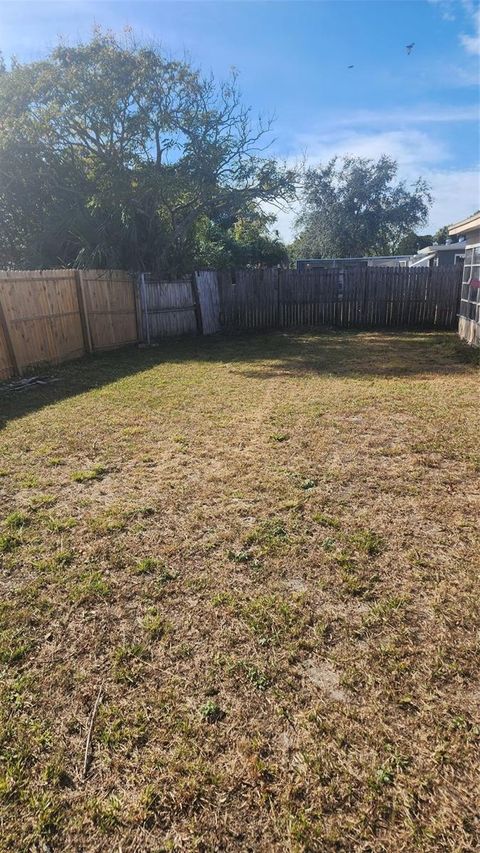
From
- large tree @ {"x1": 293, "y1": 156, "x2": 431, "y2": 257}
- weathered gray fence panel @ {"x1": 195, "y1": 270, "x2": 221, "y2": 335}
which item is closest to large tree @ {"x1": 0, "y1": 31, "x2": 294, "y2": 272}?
weathered gray fence panel @ {"x1": 195, "y1": 270, "x2": 221, "y2": 335}

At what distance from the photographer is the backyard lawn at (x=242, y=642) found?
141 centimetres

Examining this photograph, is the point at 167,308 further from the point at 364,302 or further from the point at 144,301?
the point at 364,302

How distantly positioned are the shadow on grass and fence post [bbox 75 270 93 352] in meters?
0.44

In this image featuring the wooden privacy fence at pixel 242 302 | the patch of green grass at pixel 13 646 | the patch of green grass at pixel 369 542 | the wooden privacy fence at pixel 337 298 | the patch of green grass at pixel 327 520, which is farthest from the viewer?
the wooden privacy fence at pixel 337 298

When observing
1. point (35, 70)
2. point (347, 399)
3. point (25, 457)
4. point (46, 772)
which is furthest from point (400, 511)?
point (35, 70)

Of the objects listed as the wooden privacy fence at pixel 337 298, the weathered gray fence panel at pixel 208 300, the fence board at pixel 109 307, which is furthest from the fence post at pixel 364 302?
the fence board at pixel 109 307

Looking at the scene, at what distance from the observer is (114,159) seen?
12.7m

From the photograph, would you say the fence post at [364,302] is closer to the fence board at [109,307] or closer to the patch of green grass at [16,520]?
the fence board at [109,307]

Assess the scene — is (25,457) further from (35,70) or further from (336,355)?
(35,70)

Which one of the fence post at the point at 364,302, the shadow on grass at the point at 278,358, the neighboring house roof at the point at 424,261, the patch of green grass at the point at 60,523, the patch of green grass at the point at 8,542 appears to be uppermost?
the neighboring house roof at the point at 424,261

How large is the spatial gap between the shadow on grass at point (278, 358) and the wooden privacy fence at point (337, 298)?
121 cm

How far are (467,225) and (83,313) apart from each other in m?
10.6

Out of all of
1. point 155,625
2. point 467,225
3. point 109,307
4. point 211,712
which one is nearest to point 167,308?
point 109,307

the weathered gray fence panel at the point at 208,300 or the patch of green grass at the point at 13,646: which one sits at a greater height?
the weathered gray fence panel at the point at 208,300
